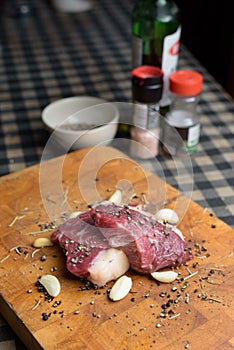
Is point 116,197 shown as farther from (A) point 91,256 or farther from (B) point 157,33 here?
(B) point 157,33

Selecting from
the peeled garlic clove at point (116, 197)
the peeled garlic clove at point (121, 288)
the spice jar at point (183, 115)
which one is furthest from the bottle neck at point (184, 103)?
the peeled garlic clove at point (121, 288)

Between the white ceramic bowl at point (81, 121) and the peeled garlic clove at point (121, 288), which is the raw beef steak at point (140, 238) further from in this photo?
the white ceramic bowl at point (81, 121)

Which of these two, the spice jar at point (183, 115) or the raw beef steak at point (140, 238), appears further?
the spice jar at point (183, 115)

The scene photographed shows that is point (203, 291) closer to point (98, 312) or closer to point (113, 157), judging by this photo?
point (98, 312)

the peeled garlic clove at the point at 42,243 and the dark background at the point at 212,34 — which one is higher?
the peeled garlic clove at the point at 42,243

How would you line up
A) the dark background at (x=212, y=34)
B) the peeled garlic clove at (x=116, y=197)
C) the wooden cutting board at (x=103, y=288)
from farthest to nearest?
the dark background at (x=212, y=34) < the peeled garlic clove at (x=116, y=197) < the wooden cutting board at (x=103, y=288)

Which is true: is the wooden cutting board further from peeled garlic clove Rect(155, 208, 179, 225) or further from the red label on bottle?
the red label on bottle

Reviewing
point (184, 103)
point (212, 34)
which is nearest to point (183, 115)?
point (184, 103)

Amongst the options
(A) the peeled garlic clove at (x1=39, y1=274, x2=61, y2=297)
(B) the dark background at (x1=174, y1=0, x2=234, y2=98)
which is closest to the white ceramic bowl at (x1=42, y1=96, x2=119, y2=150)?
(A) the peeled garlic clove at (x1=39, y1=274, x2=61, y2=297)
